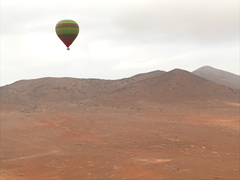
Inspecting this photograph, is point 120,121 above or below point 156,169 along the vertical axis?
above

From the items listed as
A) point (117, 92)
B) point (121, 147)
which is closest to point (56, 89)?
point (117, 92)

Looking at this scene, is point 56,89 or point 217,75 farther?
point 217,75

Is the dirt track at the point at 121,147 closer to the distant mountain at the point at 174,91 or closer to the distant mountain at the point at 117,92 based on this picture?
the distant mountain at the point at 174,91

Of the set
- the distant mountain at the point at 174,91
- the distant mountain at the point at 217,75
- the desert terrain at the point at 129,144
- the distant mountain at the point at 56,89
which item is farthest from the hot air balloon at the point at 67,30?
the distant mountain at the point at 217,75

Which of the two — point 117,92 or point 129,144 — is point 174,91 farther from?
point 129,144

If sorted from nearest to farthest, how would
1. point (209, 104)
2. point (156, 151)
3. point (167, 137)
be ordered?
point (156, 151) → point (167, 137) → point (209, 104)

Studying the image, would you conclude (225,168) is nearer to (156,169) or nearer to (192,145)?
(156,169)

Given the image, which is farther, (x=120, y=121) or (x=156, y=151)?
(x=120, y=121)

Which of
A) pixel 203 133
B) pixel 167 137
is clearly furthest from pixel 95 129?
pixel 203 133

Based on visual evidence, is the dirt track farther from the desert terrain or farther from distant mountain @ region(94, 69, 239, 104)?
distant mountain @ region(94, 69, 239, 104)


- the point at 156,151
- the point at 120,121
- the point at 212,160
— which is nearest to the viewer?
the point at 212,160
